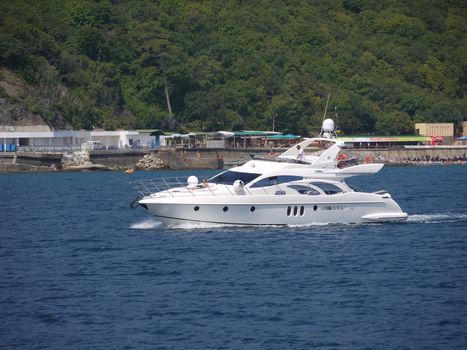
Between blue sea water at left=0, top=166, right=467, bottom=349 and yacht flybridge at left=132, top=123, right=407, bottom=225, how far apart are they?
2.30 feet

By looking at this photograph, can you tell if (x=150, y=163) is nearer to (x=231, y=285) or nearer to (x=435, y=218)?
(x=435, y=218)

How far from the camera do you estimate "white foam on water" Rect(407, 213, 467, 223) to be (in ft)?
194

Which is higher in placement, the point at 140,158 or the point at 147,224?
the point at 140,158

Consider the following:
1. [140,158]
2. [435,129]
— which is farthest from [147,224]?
[435,129]

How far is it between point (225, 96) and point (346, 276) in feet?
400

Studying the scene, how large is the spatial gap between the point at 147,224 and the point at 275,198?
316 inches

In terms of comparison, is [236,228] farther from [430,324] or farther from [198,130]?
[198,130]

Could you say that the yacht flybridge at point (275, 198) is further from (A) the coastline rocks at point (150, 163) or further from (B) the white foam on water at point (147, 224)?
(A) the coastline rocks at point (150, 163)

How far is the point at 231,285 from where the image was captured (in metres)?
40.1

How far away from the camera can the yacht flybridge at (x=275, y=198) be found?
168 ft

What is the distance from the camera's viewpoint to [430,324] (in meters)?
33.9

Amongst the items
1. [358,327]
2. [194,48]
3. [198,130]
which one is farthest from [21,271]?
[194,48]

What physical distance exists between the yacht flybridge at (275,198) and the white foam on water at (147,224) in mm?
2291

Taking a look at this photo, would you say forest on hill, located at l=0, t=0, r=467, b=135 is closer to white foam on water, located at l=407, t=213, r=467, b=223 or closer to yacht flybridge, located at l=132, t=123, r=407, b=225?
white foam on water, located at l=407, t=213, r=467, b=223
